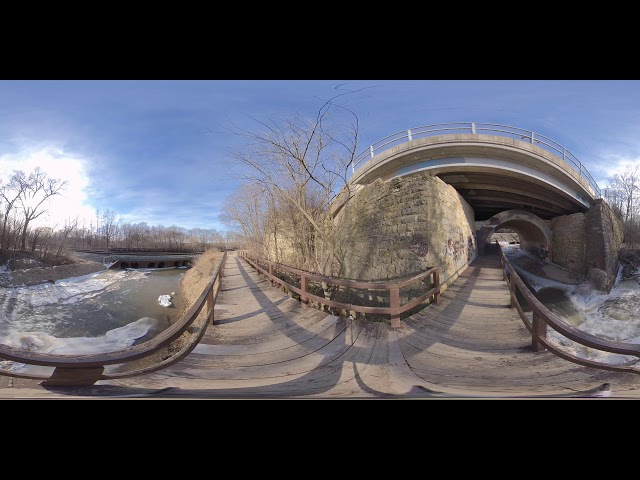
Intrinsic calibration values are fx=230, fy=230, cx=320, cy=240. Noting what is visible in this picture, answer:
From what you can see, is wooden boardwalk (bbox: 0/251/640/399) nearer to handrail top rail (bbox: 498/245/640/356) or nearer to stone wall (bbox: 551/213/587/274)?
handrail top rail (bbox: 498/245/640/356)

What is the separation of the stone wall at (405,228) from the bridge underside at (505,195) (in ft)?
0.46

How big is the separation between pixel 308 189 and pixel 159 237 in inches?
79.1

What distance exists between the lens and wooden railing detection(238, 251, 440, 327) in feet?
5.24

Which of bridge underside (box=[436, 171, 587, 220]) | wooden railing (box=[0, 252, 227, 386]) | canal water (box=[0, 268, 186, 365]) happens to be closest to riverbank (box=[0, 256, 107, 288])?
canal water (box=[0, 268, 186, 365])

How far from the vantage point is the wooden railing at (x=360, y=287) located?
1.60 metres

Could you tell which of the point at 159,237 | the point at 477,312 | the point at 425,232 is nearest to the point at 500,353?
the point at 477,312

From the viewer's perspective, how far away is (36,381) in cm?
110

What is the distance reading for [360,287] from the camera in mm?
1633

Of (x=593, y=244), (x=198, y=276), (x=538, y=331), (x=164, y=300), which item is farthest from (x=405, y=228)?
(x=164, y=300)

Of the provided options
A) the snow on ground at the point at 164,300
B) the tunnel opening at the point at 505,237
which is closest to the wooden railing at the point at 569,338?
the tunnel opening at the point at 505,237

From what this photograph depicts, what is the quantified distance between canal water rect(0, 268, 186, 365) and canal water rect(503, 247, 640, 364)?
2.41 meters

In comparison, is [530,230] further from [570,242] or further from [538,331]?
[538,331]

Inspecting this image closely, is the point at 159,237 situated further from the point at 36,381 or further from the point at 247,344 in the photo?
the point at 247,344

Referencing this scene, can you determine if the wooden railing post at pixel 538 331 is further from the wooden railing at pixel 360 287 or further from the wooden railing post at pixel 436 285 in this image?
the wooden railing post at pixel 436 285
